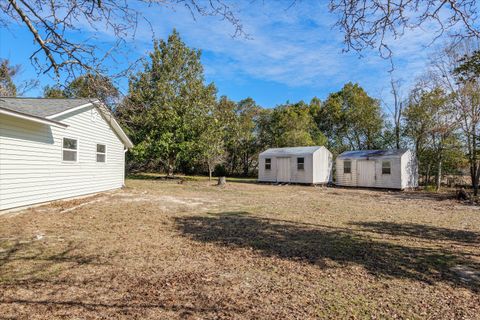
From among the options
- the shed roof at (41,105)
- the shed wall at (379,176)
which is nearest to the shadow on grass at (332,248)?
the shed roof at (41,105)

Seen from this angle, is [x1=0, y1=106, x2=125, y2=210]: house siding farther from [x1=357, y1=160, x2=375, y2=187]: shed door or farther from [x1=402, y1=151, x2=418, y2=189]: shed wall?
[x1=402, y1=151, x2=418, y2=189]: shed wall

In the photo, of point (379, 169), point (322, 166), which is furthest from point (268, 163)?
point (379, 169)

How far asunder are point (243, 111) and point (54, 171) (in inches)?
1036

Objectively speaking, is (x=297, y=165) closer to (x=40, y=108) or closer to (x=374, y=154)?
(x=374, y=154)

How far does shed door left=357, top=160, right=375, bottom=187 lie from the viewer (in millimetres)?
19750

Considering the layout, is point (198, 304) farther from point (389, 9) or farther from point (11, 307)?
point (389, 9)

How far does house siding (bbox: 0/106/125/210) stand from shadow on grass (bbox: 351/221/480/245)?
309 inches

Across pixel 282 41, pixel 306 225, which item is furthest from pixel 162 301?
pixel 306 225

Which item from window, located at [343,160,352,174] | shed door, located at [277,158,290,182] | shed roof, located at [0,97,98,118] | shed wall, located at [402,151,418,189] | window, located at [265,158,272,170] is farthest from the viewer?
window, located at [265,158,272,170]

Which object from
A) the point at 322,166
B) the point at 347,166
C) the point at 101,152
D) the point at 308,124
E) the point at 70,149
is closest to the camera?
the point at 70,149

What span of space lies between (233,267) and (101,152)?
10264 mm

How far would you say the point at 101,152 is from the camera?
41.2ft

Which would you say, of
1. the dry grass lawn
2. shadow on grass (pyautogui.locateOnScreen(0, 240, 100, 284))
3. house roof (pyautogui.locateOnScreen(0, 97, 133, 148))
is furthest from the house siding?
shadow on grass (pyautogui.locateOnScreen(0, 240, 100, 284))

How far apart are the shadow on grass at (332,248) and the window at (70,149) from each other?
215 inches
